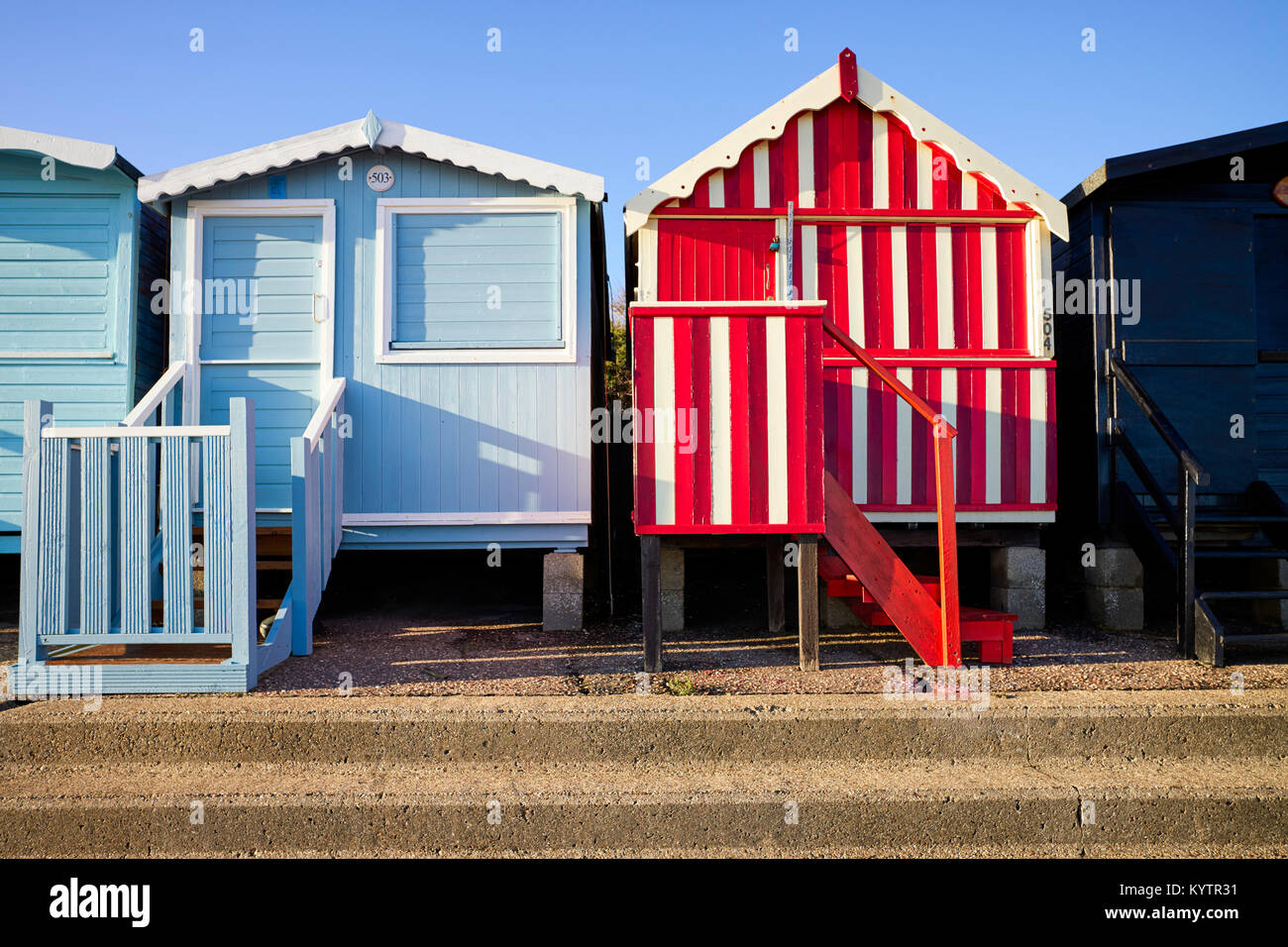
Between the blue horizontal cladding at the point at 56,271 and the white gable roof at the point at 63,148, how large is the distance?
356 mm

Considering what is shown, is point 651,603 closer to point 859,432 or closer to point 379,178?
point 859,432

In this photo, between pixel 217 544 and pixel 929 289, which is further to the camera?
pixel 929 289

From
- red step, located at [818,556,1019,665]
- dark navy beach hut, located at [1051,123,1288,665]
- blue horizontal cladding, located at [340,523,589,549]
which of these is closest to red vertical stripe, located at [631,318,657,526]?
red step, located at [818,556,1019,665]

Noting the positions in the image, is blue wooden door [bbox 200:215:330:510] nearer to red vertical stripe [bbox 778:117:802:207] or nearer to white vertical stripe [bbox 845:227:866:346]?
red vertical stripe [bbox 778:117:802:207]

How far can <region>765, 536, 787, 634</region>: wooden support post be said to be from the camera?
219 inches

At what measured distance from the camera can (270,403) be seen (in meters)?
5.75

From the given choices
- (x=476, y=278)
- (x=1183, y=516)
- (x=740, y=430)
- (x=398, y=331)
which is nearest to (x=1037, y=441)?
(x=1183, y=516)

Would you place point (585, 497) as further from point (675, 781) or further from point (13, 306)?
point (13, 306)

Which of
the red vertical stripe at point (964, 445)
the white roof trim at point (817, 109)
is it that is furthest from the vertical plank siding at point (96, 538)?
the red vertical stripe at point (964, 445)

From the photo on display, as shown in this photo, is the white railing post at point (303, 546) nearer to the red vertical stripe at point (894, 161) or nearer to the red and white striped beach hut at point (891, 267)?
the red and white striped beach hut at point (891, 267)

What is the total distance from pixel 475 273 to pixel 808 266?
8.06 ft
